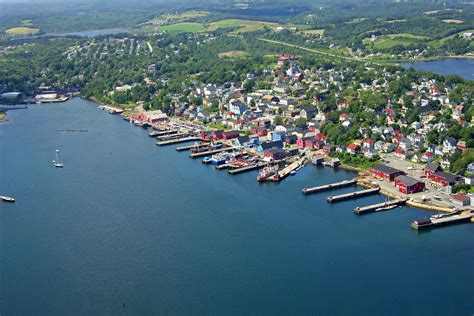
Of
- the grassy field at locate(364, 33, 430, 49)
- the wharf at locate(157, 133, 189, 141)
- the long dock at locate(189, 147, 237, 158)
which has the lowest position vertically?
the wharf at locate(157, 133, 189, 141)

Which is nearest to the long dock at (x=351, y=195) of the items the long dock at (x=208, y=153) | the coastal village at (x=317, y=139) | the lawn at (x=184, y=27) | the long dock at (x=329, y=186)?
the coastal village at (x=317, y=139)

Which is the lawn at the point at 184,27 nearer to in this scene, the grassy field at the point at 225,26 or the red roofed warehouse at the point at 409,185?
the grassy field at the point at 225,26

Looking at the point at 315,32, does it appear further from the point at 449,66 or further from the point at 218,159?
the point at 218,159

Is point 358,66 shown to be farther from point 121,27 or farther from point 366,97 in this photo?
point 121,27

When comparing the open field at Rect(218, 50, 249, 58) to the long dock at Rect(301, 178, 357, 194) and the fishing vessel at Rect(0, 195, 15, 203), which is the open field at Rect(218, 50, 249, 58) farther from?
the fishing vessel at Rect(0, 195, 15, 203)

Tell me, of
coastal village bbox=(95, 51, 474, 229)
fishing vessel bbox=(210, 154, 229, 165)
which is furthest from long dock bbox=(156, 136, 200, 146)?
fishing vessel bbox=(210, 154, 229, 165)

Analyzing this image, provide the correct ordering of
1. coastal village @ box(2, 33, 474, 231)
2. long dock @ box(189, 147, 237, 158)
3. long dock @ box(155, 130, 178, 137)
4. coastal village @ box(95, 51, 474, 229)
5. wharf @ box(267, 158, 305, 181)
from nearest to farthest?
coastal village @ box(95, 51, 474, 229) → coastal village @ box(2, 33, 474, 231) → wharf @ box(267, 158, 305, 181) → long dock @ box(189, 147, 237, 158) → long dock @ box(155, 130, 178, 137)
